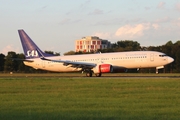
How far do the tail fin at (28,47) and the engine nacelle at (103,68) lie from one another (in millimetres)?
9229

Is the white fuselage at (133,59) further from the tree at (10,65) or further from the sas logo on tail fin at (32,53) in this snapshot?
the tree at (10,65)

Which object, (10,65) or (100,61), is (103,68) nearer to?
(100,61)

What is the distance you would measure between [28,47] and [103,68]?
1301 cm

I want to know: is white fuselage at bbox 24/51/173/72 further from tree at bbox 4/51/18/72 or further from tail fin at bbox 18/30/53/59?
tree at bbox 4/51/18/72

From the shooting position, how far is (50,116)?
15406 mm

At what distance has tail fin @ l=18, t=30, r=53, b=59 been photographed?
6259cm

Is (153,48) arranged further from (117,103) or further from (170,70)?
(117,103)

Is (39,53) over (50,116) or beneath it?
over

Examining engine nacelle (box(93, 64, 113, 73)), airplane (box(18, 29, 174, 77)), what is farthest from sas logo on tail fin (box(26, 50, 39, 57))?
engine nacelle (box(93, 64, 113, 73))

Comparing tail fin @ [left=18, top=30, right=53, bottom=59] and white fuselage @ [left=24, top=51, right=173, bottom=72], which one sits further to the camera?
tail fin @ [left=18, top=30, right=53, bottom=59]

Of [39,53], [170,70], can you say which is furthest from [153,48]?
[39,53]

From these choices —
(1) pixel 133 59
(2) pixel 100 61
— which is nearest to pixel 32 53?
(2) pixel 100 61

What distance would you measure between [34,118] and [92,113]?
2.27 m

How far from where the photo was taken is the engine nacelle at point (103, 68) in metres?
55.2
